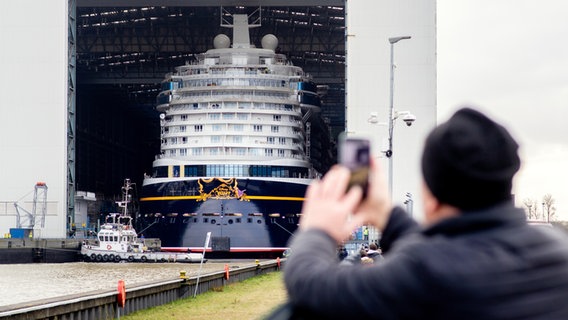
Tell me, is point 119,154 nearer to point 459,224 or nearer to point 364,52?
point 364,52

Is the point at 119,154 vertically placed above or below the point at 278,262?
above

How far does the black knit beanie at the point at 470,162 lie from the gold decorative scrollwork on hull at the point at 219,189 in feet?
215

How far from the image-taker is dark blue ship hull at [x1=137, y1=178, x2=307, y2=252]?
67.8m

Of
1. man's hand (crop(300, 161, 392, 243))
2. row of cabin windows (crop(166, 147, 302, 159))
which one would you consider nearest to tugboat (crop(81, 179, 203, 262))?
row of cabin windows (crop(166, 147, 302, 159))

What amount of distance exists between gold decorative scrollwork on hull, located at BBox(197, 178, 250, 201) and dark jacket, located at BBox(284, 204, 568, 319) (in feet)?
215

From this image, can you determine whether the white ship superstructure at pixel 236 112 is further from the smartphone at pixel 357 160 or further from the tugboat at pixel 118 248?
the smartphone at pixel 357 160

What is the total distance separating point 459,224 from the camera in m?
2.50

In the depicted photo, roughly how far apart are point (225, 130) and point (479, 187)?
229ft

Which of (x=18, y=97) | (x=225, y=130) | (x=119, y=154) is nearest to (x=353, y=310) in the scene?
(x=18, y=97)

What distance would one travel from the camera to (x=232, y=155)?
7112 centimetres

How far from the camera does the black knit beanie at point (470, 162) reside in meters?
2.52

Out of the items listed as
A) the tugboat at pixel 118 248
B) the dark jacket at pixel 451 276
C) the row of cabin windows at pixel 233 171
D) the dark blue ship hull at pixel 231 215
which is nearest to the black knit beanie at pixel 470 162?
the dark jacket at pixel 451 276

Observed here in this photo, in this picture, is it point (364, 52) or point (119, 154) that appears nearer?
point (364, 52)

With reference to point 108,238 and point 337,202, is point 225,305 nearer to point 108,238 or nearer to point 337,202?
point 337,202
